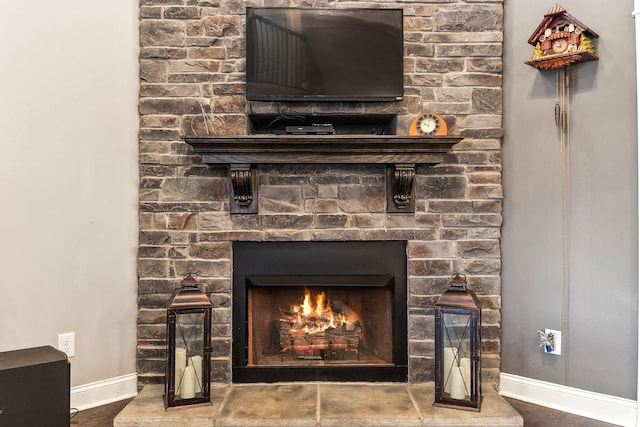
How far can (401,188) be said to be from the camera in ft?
7.76

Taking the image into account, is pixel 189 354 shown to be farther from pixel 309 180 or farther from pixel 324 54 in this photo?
pixel 324 54

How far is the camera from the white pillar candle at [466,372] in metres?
2.15

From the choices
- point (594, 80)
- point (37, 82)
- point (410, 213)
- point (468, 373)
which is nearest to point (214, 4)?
point (37, 82)

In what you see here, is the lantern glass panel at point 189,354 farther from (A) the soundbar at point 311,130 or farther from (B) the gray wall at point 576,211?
(B) the gray wall at point 576,211

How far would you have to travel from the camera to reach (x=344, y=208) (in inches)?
96.5

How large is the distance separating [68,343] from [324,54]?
1.99m

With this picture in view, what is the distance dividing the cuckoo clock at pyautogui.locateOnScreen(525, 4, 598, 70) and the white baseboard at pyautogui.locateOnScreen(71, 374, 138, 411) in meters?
2.71

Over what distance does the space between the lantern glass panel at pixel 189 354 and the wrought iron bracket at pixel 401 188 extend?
114 cm

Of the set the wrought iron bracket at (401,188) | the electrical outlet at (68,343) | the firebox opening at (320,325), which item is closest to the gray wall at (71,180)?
the electrical outlet at (68,343)

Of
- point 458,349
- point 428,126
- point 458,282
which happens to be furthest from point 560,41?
point 458,349

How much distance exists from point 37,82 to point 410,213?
198 cm

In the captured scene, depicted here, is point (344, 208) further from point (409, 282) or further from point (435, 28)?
point (435, 28)

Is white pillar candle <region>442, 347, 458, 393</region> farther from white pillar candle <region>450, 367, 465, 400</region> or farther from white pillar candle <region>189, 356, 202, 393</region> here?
white pillar candle <region>189, 356, 202, 393</region>

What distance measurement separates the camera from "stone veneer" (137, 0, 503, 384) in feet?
8.00
